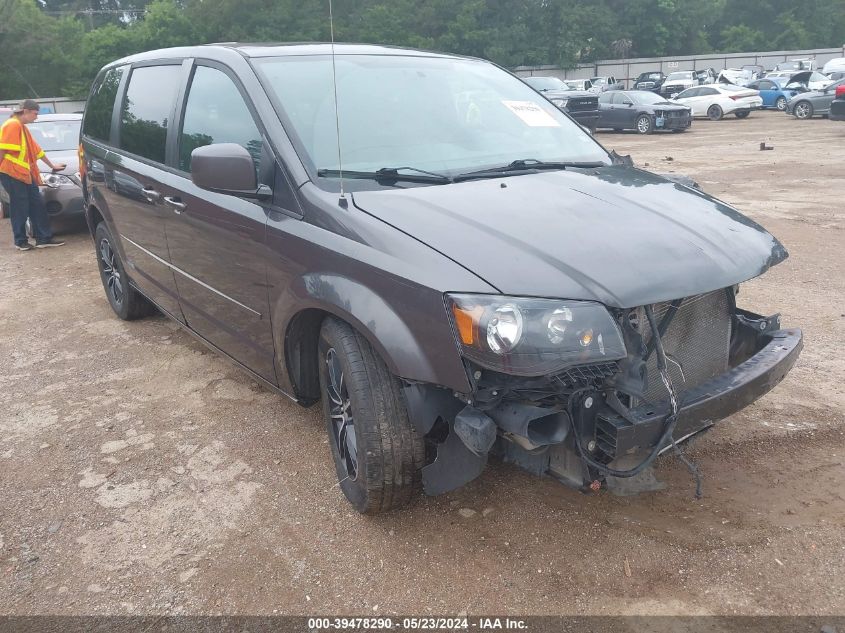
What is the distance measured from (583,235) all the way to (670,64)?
208 feet

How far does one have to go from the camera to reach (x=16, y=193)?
8523mm

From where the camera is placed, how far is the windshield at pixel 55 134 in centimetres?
1026

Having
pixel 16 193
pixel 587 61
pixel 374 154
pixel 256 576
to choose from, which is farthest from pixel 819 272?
pixel 587 61

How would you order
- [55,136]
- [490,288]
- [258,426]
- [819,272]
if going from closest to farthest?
[490,288]
[258,426]
[819,272]
[55,136]

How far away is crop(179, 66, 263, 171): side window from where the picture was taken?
3264mm

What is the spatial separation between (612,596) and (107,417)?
2.98m

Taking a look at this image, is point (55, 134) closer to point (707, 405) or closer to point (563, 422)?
point (563, 422)

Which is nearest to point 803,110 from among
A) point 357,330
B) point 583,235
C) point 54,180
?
point 54,180

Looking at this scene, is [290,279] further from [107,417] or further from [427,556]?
[107,417]

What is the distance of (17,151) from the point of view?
827 cm

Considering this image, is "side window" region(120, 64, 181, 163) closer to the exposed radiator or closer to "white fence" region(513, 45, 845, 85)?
the exposed radiator

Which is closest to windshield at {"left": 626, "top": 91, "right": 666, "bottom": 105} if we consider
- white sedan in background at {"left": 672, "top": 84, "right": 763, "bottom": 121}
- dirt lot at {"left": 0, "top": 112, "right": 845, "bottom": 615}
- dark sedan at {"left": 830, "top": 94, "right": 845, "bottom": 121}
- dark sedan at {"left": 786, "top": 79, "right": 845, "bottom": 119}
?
white sedan in background at {"left": 672, "top": 84, "right": 763, "bottom": 121}

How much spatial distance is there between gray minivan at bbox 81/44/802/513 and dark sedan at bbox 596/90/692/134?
2081 centimetres

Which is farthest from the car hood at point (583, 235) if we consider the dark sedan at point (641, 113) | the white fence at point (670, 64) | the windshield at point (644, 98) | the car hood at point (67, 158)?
the white fence at point (670, 64)
